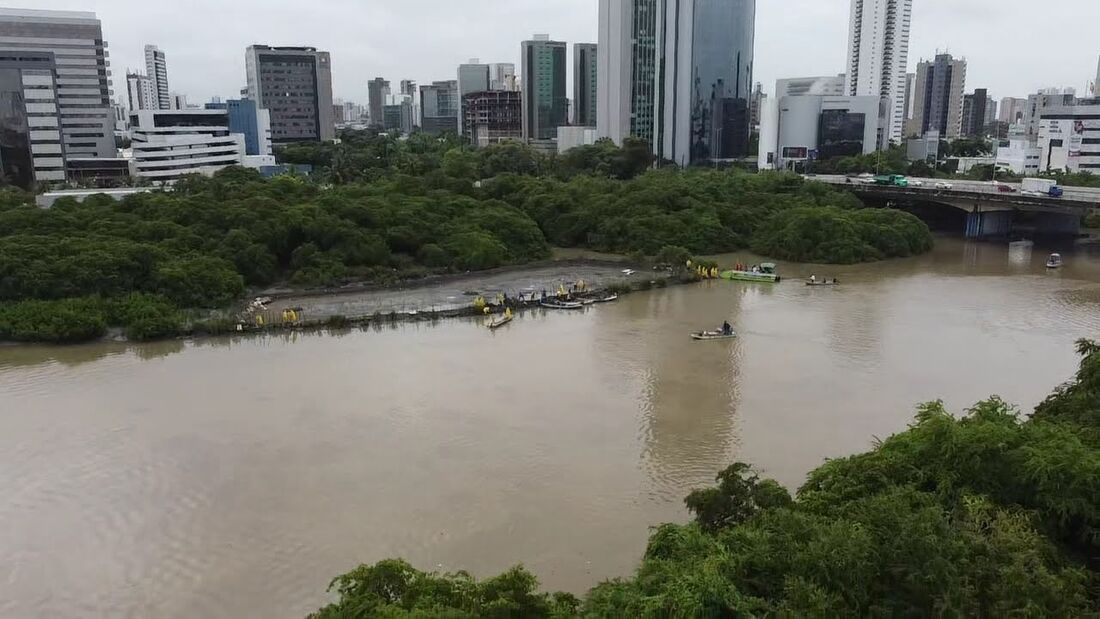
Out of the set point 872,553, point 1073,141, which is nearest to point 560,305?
point 872,553

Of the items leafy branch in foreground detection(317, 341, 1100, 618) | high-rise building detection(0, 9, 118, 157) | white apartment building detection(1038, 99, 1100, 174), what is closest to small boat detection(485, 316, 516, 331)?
leafy branch in foreground detection(317, 341, 1100, 618)

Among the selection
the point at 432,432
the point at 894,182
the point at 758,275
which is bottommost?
the point at 432,432

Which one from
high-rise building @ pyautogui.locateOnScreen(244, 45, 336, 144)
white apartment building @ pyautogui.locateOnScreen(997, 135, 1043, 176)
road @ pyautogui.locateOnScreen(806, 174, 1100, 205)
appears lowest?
road @ pyautogui.locateOnScreen(806, 174, 1100, 205)

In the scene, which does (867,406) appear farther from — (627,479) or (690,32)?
(690,32)

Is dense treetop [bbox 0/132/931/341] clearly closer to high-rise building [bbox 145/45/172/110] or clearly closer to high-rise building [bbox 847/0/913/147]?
high-rise building [bbox 847/0/913/147]

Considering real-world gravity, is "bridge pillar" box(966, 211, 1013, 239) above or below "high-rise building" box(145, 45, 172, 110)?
below

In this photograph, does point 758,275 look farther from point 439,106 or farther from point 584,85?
point 439,106
